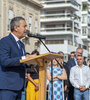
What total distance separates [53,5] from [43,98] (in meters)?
55.6

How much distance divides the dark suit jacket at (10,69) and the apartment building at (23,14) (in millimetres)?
27367

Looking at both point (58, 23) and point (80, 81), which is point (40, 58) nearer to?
point (80, 81)

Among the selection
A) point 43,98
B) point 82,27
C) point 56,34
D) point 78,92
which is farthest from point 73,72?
point 82,27

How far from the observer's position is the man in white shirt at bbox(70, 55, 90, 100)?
32.3 feet

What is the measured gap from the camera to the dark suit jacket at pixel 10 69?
533 centimetres

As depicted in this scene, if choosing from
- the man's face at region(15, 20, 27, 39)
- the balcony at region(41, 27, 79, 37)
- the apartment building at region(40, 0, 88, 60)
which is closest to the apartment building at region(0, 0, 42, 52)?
the balcony at region(41, 27, 79, 37)

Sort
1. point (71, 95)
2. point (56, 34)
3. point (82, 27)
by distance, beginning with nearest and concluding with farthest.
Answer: point (71, 95), point (56, 34), point (82, 27)

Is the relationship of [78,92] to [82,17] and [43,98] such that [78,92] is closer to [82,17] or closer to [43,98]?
[43,98]

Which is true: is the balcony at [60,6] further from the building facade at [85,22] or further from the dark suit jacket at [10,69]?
the dark suit jacket at [10,69]

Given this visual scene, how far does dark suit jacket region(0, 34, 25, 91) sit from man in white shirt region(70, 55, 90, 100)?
15.1 feet

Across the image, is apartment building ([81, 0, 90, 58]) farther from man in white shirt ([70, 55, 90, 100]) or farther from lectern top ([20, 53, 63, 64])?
lectern top ([20, 53, 63, 64])

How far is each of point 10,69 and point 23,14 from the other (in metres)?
34.0

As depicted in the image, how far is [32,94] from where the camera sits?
10141 millimetres

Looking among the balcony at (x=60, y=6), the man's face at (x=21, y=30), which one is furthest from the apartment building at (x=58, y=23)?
the man's face at (x=21, y=30)
